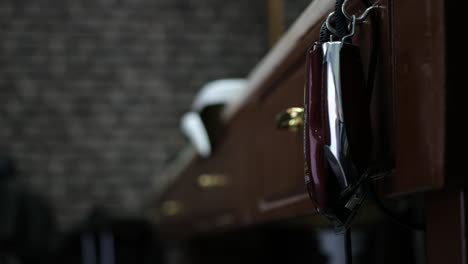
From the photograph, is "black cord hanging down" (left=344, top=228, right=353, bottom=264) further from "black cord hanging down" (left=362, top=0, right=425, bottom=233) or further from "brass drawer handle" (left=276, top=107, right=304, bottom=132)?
"brass drawer handle" (left=276, top=107, right=304, bottom=132)

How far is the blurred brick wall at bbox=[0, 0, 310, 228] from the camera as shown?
206 inches

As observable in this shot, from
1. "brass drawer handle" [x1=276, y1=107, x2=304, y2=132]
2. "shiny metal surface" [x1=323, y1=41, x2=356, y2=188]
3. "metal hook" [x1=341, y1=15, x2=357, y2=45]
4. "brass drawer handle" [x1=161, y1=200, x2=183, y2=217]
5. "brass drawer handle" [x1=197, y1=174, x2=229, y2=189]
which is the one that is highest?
"metal hook" [x1=341, y1=15, x2=357, y2=45]

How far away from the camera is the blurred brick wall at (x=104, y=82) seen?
5230 mm

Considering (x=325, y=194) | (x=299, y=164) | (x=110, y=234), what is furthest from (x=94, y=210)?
(x=325, y=194)

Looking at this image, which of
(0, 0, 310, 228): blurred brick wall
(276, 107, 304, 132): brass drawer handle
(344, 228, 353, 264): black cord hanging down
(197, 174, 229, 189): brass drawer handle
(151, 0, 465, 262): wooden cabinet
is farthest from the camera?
(0, 0, 310, 228): blurred brick wall

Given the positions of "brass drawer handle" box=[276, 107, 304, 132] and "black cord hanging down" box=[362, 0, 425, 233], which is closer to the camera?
"black cord hanging down" box=[362, 0, 425, 233]

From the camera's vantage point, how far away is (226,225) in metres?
2.04

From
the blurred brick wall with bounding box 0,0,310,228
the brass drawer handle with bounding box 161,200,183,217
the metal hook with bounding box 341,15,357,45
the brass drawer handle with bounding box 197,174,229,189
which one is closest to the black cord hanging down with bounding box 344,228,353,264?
the metal hook with bounding box 341,15,357,45

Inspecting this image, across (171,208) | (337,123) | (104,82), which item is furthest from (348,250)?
(104,82)

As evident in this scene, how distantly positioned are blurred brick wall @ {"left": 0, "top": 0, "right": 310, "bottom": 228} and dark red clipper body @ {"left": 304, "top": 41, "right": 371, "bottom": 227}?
4458mm

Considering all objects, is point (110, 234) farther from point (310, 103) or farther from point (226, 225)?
point (310, 103)

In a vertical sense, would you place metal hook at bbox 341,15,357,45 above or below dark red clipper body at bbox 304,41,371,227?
above

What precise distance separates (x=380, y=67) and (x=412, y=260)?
46cm

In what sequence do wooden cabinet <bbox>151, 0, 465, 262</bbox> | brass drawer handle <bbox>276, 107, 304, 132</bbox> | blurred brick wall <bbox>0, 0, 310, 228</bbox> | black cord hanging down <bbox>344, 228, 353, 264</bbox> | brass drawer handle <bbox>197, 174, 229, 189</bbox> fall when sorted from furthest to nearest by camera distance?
blurred brick wall <bbox>0, 0, 310, 228</bbox> → brass drawer handle <bbox>197, 174, 229, 189</bbox> → brass drawer handle <bbox>276, 107, 304, 132</bbox> → black cord hanging down <bbox>344, 228, 353, 264</bbox> → wooden cabinet <bbox>151, 0, 465, 262</bbox>
